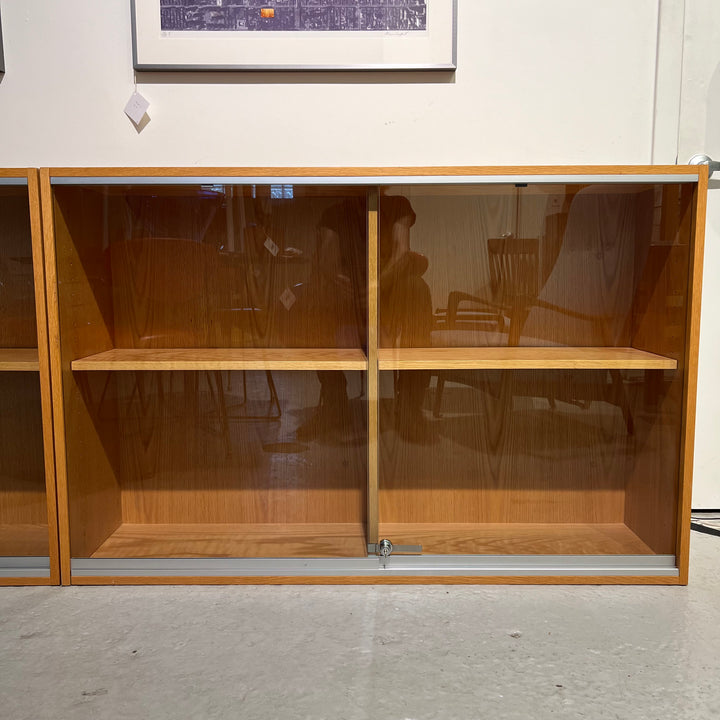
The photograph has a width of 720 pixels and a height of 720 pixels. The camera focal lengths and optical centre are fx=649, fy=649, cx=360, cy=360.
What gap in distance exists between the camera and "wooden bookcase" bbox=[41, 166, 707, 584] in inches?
60.4

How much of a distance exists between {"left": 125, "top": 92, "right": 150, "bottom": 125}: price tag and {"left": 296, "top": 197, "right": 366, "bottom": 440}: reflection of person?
713 millimetres

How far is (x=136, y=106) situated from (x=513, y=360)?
1305 millimetres

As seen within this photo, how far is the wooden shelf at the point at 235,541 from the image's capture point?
5.37ft

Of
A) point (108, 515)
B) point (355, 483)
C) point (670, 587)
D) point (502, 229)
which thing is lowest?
point (670, 587)

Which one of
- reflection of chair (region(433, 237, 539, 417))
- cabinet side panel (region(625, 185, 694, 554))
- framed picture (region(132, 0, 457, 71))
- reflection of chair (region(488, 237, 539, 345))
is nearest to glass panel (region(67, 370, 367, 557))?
reflection of chair (region(433, 237, 539, 417))

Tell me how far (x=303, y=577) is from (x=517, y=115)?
143cm

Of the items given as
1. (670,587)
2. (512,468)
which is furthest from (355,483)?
(670,587)

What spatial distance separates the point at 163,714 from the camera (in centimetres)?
111

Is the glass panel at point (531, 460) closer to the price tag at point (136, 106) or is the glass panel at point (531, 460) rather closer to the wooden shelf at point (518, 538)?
the wooden shelf at point (518, 538)

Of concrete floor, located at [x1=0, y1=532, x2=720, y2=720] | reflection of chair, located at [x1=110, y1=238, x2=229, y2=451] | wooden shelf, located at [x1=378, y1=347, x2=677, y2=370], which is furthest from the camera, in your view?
reflection of chair, located at [x1=110, y1=238, x2=229, y2=451]

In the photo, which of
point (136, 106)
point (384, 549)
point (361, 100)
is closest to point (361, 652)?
point (384, 549)

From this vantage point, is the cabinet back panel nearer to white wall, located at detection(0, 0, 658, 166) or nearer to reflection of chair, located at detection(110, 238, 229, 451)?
reflection of chair, located at detection(110, 238, 229, 451)

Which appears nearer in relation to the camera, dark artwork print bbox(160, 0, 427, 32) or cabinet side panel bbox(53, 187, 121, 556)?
cabinet side panel bbox(53, 187, 121, 556)

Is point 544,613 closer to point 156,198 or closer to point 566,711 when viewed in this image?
point 566,711
